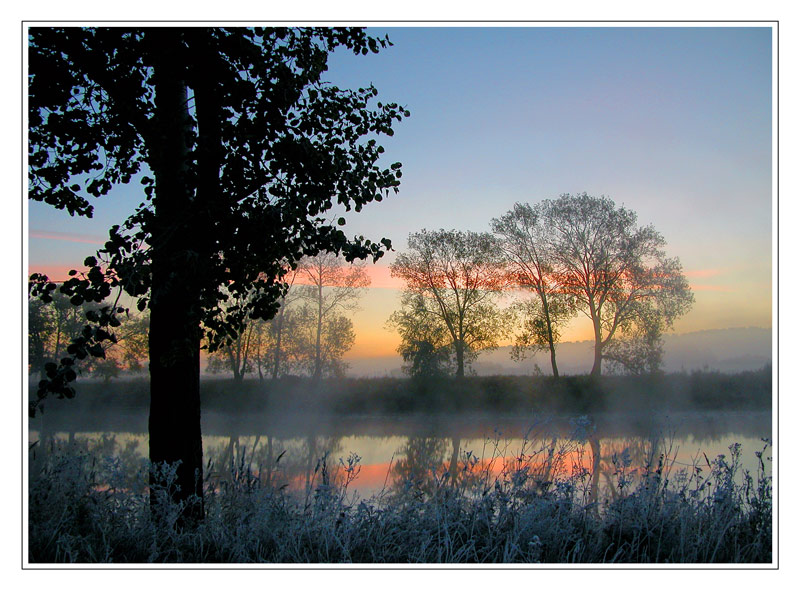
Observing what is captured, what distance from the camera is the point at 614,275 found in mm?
16703

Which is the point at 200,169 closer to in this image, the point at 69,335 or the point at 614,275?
the point at 69,335

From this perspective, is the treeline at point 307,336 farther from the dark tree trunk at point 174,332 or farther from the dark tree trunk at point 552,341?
the dark tree trunk at point 174,332

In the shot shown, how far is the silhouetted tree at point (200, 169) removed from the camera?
4363mm

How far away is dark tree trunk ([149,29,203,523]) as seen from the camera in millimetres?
4555

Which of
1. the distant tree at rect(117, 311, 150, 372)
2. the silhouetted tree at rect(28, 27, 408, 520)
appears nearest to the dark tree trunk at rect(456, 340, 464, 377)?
the distant tree at rect(117, 311, 150, 372)

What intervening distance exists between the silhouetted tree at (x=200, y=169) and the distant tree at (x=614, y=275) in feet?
40.9

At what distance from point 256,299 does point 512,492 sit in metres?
2.91

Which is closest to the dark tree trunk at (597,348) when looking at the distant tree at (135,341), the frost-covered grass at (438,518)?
the distant tree at (135,341)

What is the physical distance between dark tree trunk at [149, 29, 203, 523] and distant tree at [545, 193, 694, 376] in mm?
13562

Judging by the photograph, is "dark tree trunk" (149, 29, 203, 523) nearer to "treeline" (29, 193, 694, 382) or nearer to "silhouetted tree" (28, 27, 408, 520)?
"silhouetted tree" (28, 27, 408, 520)

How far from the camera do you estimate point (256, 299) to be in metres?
5.49
